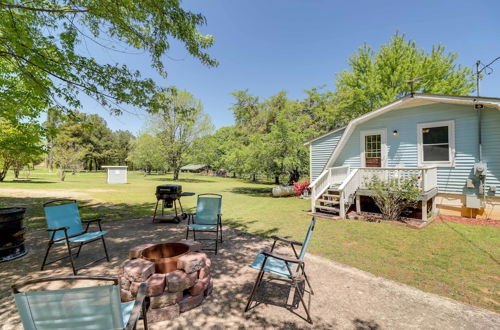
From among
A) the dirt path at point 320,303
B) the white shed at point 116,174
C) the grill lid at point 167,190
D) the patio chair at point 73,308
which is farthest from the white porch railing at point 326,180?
the white shed at point 116,174

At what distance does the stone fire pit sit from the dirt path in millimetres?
132

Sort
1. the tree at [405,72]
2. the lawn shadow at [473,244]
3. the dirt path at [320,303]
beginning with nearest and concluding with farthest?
1. the dirt path at [320,303]
2. the lawn shadow at [473,244]
3. the tree at [405,72]

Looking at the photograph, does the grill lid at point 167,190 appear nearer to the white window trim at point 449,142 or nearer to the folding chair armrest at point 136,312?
the folding chair armrest at point 136,312

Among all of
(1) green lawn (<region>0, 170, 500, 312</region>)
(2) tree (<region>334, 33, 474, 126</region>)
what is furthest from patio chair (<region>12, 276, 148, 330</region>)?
(2) tree (<region>334, 33, 474, 126</region>)

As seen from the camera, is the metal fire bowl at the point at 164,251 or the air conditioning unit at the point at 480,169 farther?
the air conditioning unit at the point at 480,169

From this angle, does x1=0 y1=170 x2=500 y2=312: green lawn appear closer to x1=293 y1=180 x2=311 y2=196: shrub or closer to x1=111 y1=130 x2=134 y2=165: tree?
x1=293 y1=180 x2=311 y2=196: shrub

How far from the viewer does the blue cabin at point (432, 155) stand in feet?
26.3

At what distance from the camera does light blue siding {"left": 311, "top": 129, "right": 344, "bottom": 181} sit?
12928 mm

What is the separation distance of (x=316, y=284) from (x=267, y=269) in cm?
118

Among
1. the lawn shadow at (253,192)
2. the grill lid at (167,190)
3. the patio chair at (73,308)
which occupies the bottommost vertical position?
the lawn shadow at (253,192)

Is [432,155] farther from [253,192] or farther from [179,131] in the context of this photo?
[179,131]

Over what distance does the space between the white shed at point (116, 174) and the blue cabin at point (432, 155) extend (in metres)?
20.1

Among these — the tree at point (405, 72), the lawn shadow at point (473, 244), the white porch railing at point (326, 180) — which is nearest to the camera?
the lawn shadow at point (473, 244)

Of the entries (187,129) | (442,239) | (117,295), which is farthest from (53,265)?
(187,129)
